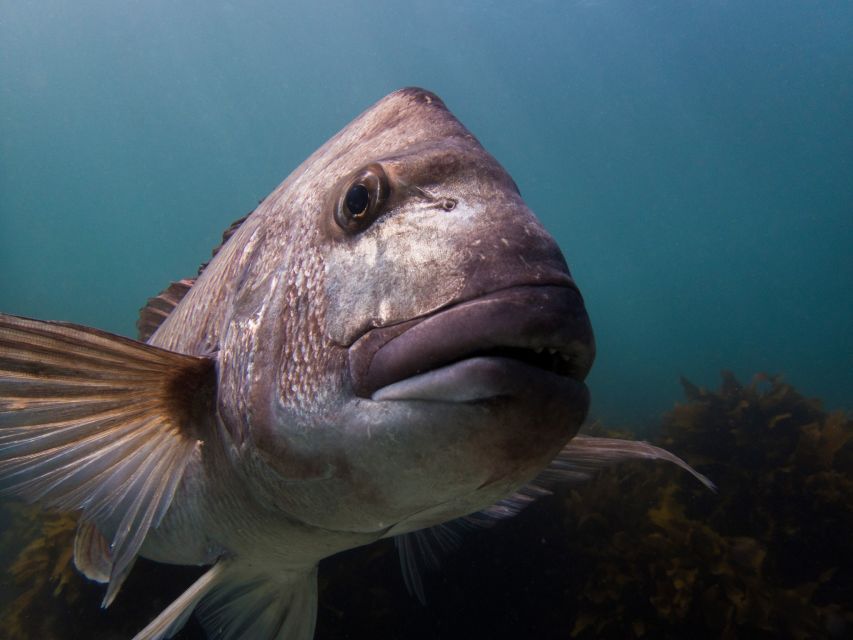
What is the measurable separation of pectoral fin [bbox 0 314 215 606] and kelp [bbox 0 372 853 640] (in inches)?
117

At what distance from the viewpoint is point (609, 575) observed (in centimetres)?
395

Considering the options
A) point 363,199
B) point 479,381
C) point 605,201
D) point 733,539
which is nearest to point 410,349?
point 479,381

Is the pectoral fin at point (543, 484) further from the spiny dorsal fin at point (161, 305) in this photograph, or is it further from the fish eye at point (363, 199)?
the spiny dorsal fin at point (161, 305)

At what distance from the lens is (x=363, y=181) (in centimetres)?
133

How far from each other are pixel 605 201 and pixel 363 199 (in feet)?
402

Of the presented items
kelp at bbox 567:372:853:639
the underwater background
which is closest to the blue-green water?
the underwater background

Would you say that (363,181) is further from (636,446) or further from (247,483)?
(636,446)

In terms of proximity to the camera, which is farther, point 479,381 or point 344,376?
point 344,376

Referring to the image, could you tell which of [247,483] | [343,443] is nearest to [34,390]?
[247,483]

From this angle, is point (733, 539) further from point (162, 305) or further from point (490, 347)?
point (162, 305)

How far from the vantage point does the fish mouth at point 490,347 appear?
1000mm

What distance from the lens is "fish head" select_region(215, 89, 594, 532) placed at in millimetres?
1032

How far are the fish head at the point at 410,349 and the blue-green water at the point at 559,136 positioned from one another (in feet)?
80.6

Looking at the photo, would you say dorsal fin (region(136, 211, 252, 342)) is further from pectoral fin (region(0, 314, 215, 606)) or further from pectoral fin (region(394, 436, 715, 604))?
pectoral fin (region(394, 436, 715, 604))
